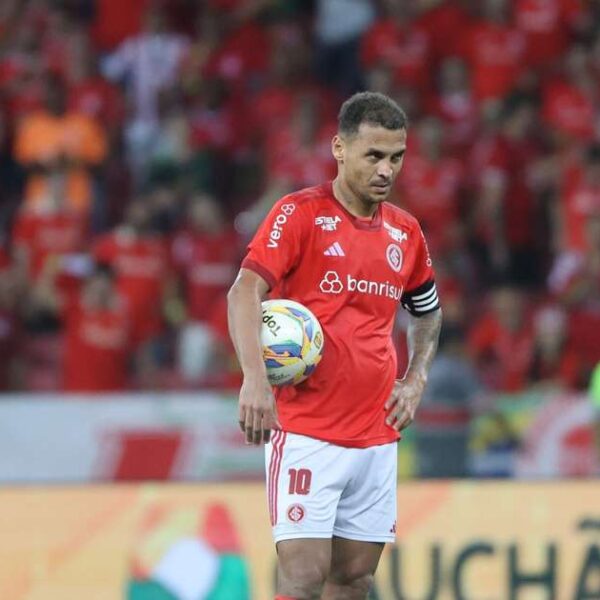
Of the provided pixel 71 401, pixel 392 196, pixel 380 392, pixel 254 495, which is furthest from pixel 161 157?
pixel 380 392

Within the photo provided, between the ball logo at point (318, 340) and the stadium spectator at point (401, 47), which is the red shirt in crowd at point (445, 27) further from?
the ball logo at point (318, 340)

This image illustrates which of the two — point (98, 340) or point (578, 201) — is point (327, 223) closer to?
point (98, 340)

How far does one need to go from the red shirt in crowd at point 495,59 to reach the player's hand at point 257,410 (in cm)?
755

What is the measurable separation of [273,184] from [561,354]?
2.62 m

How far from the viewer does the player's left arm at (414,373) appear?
6.03 m

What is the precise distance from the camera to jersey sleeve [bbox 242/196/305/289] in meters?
5.73

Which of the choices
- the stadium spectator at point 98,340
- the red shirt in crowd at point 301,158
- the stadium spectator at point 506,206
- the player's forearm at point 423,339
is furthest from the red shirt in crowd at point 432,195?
the player's forearm at point 423,339

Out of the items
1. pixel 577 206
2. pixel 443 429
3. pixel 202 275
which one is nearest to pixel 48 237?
pixel 202 275

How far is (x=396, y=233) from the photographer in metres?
6.09


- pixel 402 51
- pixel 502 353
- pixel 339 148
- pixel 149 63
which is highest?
pixel 402 51

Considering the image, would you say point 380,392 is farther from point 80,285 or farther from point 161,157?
point 161,157

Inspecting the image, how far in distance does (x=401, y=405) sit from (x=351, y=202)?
0.73m

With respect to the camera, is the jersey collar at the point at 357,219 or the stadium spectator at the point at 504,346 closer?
the jersey collar at the point at 357,219

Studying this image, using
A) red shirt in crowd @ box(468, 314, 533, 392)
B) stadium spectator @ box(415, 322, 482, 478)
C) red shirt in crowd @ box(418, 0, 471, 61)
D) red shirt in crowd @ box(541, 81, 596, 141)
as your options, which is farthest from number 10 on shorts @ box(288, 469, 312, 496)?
red shirt in crowd @ box(418, 0, 471, 61)
